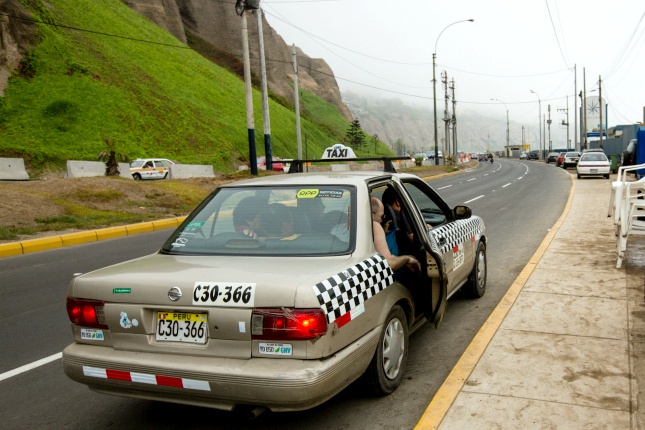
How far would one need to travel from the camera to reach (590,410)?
3504 mm

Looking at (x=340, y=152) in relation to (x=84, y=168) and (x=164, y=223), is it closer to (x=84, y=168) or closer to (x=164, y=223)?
(x=164, y=223)

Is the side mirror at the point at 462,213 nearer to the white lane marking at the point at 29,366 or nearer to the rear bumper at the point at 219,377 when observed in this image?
the rear bumper at the point at 219,377

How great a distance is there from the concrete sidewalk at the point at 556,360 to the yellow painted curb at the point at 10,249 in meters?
9.24


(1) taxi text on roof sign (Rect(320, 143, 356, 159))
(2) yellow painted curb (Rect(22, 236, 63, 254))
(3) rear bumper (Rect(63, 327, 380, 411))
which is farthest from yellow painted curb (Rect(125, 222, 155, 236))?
(3) rear bumper (Rect(63, 327, 380, 411))

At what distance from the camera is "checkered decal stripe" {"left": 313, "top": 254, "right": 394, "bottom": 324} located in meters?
3.12

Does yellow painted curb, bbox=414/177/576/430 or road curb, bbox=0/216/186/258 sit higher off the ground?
road curb, bbox=0/216/186/258

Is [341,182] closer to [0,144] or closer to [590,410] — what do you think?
[590,410]

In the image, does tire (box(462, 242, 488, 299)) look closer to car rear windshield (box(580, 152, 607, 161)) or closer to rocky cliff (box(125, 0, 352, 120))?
car rear windshield (box(580, 152, 607, 161))

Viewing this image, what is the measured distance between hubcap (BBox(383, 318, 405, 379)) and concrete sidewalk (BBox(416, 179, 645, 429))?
0.34 meters

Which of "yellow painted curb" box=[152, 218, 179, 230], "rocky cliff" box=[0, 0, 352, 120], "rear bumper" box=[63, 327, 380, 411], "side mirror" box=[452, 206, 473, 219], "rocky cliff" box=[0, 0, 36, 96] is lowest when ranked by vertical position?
"yellow painted curb" box=[152, 218, 179, 230]

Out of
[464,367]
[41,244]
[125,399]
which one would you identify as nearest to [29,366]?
[125,399]

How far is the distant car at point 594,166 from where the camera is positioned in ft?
103

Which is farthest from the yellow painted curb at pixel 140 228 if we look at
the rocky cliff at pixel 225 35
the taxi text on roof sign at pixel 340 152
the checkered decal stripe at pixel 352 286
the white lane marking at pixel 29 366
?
the rocky cliff at pixel 225 35

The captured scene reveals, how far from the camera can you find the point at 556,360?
4.31 meters
